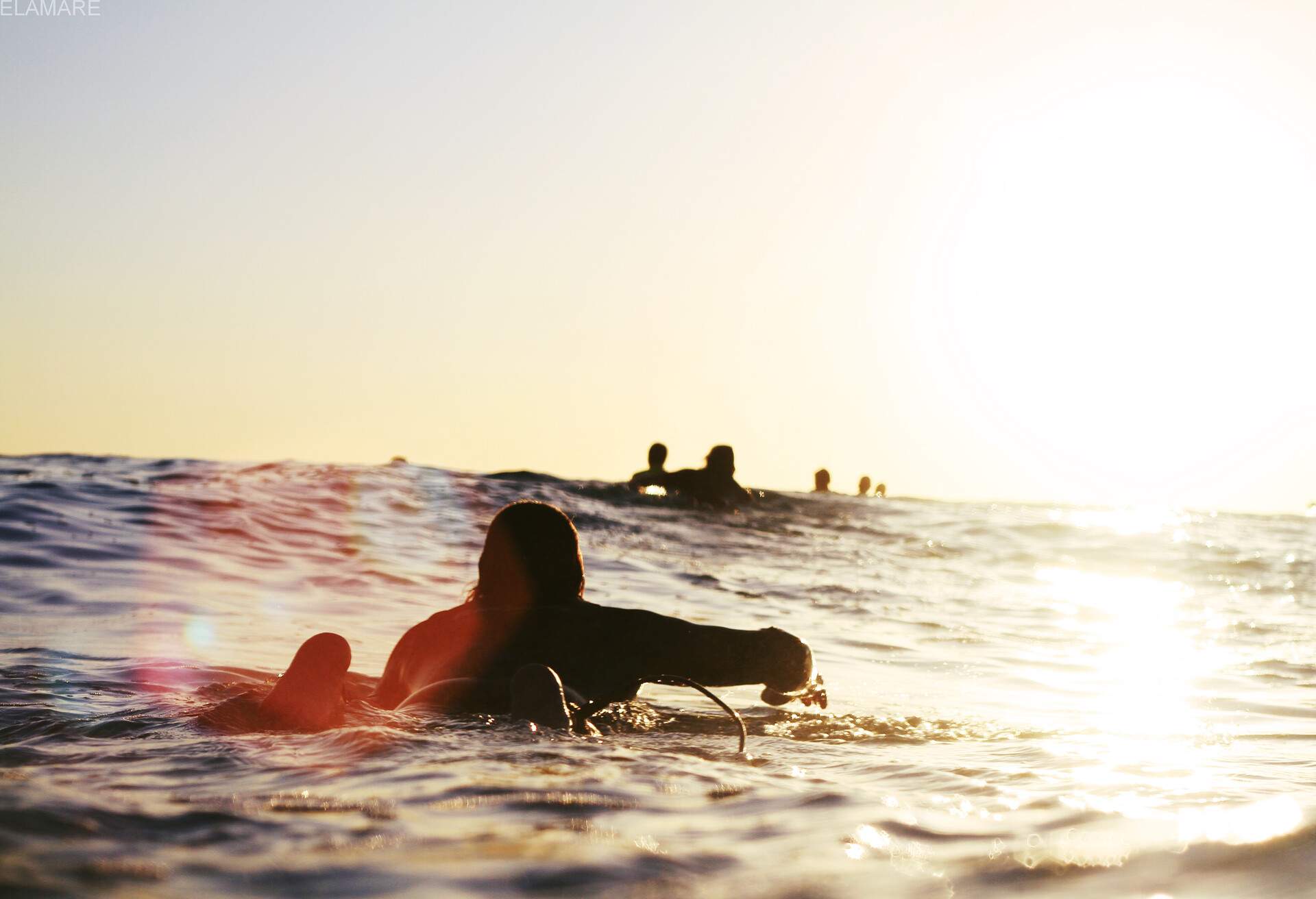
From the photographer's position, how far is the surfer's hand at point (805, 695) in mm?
5230

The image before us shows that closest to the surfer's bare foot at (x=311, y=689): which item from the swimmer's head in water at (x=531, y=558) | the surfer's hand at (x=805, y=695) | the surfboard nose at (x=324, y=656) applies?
the surfboard nose at (x=324, y=656)

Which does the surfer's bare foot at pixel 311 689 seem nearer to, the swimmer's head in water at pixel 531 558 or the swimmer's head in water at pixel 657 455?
the swimmer's head in water at pixel 531 558

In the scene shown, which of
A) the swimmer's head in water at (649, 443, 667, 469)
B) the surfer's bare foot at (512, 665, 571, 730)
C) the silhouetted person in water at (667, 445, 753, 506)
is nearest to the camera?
the surfer's bare foot at (512, 665, 571, 730)

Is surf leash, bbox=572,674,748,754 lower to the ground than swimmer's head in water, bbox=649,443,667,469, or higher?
lower

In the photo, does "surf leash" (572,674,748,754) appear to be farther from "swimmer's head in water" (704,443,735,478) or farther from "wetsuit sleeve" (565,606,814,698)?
"swimmer's head in water" (704,443,735,478)

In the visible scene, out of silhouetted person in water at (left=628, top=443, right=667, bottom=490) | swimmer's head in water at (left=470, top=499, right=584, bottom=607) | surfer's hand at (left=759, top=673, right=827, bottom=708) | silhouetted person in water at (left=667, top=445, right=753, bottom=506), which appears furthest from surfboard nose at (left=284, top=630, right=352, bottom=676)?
silhouetted person in water at (left=628, top=443, right=667, bottom=490)

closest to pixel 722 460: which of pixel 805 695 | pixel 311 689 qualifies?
pixel 805 695

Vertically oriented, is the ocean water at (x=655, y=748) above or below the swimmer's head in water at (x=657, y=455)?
below

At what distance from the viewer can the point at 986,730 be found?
18.9ft

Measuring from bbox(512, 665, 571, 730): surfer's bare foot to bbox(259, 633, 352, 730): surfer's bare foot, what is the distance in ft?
2.13

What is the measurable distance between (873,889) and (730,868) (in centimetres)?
35

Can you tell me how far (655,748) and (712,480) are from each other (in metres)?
17.5

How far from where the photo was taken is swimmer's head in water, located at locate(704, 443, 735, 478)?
2222 cm

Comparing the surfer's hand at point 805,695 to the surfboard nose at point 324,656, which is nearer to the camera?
the surfboard nose at point 324,656
